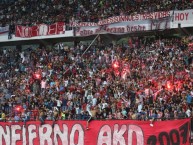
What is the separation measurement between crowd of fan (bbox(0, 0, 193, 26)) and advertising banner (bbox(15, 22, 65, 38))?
2.21ft

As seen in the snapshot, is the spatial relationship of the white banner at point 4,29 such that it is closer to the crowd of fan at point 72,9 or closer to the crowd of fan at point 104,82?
the crowd of fan at point 72,9

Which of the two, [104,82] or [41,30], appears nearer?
[104,82]

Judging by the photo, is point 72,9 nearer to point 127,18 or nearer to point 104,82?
point 127,18

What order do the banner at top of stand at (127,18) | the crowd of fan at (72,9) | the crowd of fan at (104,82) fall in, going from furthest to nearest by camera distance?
the crowd of fan at (72,9) < the banner at top of stand at (127,18) < the crowd of fan at (104,82)

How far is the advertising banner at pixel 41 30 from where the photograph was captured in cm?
2697

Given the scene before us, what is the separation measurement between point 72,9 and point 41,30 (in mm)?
2516

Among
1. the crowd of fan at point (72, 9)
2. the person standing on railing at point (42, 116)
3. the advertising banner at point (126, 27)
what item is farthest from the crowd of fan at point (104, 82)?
the crowd of fan at point (72, 9)

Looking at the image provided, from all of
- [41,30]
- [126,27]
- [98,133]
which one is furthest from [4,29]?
[98,133]

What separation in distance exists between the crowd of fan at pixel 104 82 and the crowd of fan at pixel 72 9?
1947mm

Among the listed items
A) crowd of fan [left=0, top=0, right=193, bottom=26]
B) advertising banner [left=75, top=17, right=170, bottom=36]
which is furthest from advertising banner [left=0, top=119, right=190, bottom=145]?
crowd of fan [left=0, top=0, right=193, bottom=26]

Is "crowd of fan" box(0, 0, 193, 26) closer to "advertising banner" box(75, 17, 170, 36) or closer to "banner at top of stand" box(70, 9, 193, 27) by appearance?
"banner at top of stand" box(70, 9, 193, 27)

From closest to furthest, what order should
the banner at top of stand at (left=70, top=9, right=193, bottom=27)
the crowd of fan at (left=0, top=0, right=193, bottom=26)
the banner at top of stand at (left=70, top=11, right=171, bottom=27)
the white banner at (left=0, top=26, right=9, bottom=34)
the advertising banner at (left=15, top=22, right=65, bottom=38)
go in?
the banner at top of stand at (left=70, top=9, right=193, bottom=27) < the banner at top of stand at (left=70, top=11, right=171, bottom=27) < the crowd of fan at (left=0, top=0, right=193, bottom=26) < the advertising banner at (left=15, top=22, right=65, bottom=38) < the white banner at (left=0, top=26, right=9, bottom=34)

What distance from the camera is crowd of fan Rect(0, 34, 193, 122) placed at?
1699 cm

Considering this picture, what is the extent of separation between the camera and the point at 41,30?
2781 centimetres
